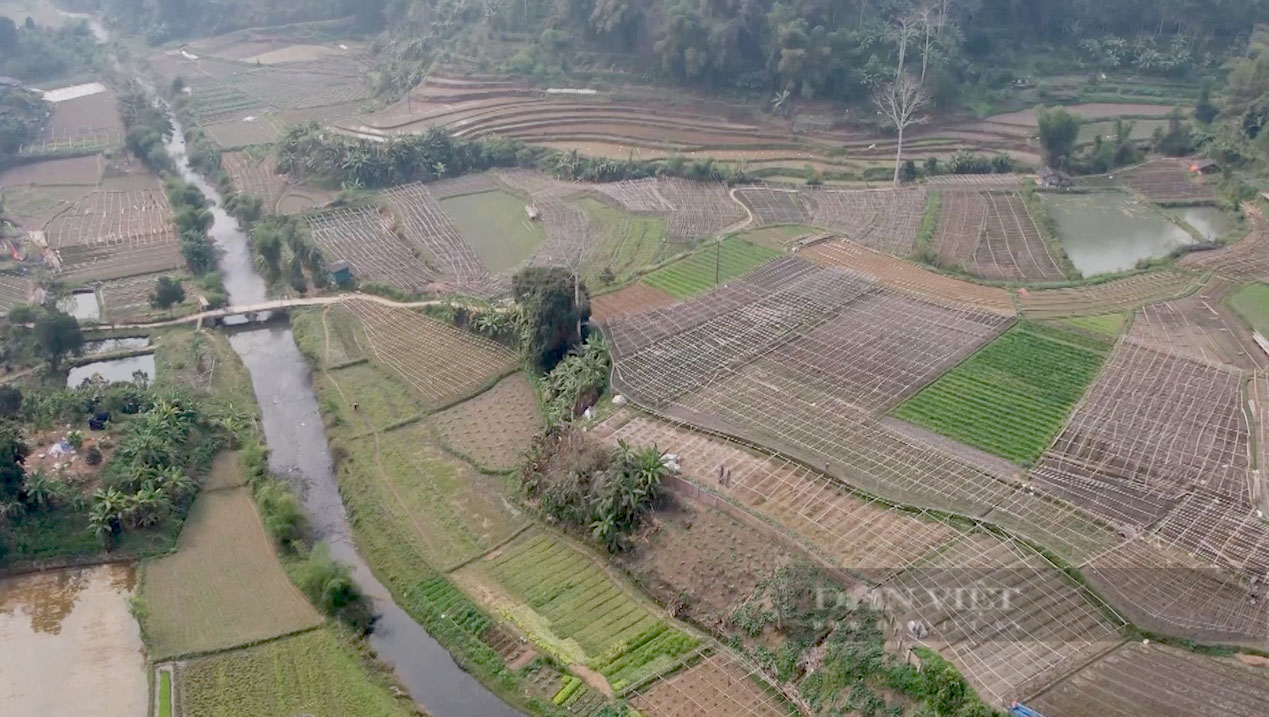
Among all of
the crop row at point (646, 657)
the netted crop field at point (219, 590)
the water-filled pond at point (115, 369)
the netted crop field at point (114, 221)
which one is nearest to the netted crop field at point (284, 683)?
the netted crop field at point (219, 590)

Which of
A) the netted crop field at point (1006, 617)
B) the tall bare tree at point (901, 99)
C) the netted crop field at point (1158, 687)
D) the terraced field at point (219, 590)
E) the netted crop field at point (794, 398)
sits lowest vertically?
the terraced field at point (219, 590)

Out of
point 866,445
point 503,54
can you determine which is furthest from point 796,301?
point 503,54

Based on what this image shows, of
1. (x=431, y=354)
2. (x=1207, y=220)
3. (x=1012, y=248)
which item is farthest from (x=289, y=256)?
(x=1207, y=220)

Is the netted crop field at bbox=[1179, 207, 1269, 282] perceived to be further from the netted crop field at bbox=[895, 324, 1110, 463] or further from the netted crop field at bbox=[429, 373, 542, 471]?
the netted crop field at bbox=[429, 373, 542, 471]

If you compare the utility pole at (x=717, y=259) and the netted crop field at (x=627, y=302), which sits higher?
the utility pole at (x=717, y=259)

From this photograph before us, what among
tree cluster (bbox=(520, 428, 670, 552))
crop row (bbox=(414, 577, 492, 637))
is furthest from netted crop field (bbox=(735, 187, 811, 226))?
crop row (bbox=(414, 577, 492, 637))

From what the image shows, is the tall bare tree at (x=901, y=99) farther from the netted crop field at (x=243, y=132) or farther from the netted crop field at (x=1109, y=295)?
the netted crop field at (x=243, y=132)
